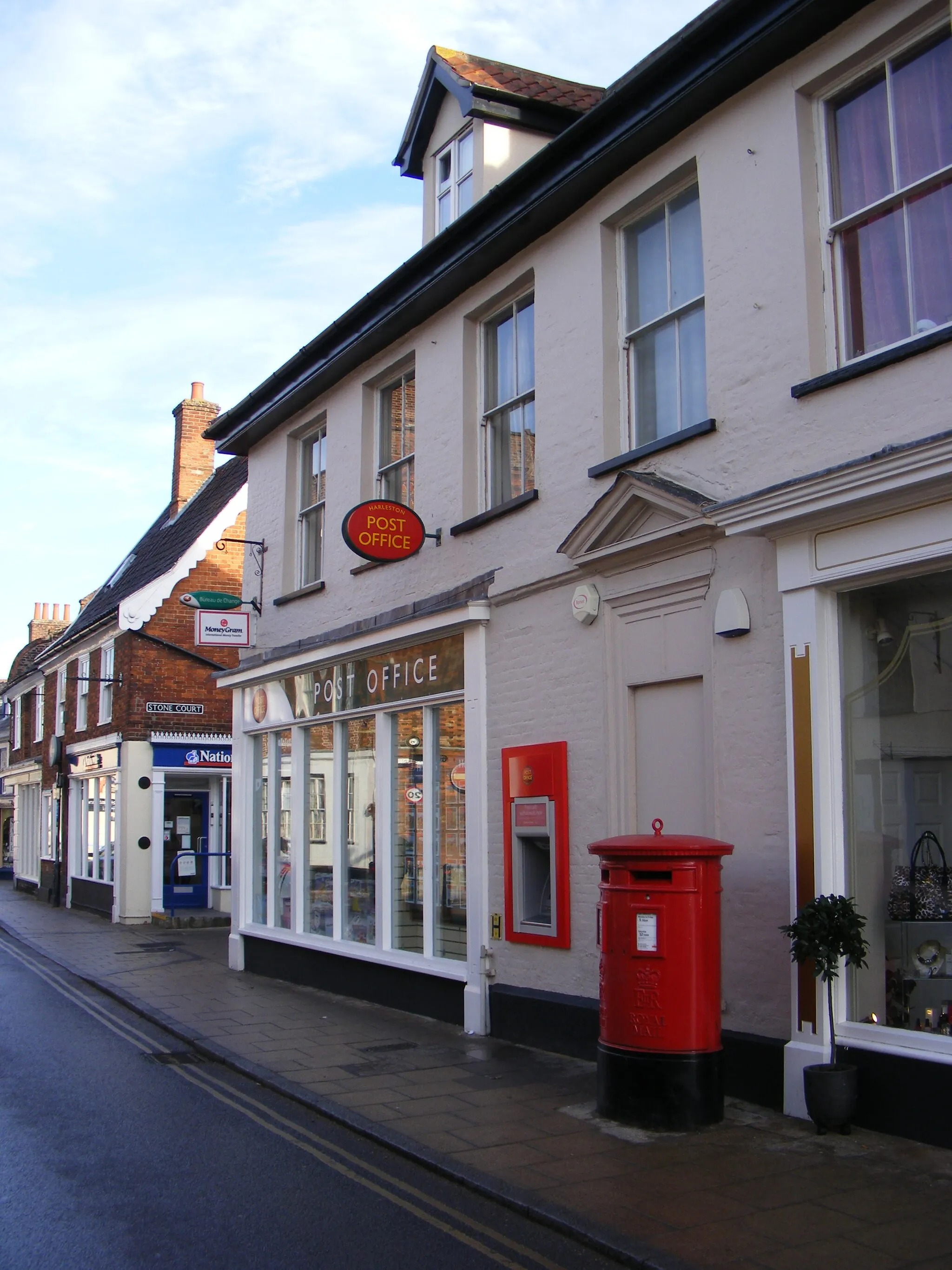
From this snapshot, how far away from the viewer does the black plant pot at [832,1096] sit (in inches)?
252

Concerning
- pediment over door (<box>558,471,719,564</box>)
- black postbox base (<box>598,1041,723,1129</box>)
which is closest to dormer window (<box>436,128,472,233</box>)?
pediment over door (<box>558,471,719,564</box>)

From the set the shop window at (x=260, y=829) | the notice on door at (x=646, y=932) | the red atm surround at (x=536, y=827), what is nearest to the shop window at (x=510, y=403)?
the red atm surround at (x=536, y=827)

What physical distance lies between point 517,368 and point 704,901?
226 inches

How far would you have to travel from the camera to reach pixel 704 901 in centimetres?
687

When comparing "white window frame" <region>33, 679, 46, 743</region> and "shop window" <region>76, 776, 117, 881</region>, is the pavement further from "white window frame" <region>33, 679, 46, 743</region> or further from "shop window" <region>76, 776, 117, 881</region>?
"white window frame" <region>33, 679, 46, 743</region>

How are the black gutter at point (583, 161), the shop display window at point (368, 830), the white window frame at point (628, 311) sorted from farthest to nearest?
the shop display window at point (368, 830) < the white window frame at point (628, 311) < the black gutter at point (583, 161)

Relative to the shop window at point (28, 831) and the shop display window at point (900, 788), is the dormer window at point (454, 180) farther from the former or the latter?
the shop window at point (28, 831)

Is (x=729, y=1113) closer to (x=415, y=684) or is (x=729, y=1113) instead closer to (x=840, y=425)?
(x=840, y=425)

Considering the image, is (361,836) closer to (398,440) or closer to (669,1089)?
(398,440)

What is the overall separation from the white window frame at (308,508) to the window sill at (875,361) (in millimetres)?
8043

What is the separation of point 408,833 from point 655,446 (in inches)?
198

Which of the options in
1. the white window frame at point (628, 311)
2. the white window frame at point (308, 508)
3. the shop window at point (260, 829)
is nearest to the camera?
the white window frame at point (628, 311)

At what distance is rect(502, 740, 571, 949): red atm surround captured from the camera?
30.9 feet

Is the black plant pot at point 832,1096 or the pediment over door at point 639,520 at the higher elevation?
the pediment over door at point 639,520
